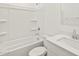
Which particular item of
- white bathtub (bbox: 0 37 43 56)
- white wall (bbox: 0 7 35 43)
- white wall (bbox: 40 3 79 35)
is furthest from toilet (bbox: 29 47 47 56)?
white wall (bbox: 40 3 79 35)

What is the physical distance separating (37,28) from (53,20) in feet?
1.57

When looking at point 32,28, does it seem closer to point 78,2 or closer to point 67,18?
point 67,18

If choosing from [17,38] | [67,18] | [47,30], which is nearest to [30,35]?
[17,38]

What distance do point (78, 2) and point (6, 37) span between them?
1.59 metres

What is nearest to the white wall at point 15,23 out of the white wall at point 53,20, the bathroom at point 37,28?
the bathroom at point 37,28

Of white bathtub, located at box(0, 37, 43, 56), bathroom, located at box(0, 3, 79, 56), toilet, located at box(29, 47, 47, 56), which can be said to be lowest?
toilet, located at box(29, 47, 47, 56)

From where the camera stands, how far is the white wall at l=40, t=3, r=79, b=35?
183 cm

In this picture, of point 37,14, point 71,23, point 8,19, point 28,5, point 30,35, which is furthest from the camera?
point 37,14

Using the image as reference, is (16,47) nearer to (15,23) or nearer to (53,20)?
(15,23)

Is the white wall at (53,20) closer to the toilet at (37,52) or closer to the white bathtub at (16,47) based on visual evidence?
the white bathtub at (16,47)

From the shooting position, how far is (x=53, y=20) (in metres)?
2.03

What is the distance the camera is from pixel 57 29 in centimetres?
198

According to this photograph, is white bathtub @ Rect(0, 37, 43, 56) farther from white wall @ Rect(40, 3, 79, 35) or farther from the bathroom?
white wall @ Rect(40, 3, 79, 35)

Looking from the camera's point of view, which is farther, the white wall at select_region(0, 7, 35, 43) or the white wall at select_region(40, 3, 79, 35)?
the white wall at select_region(40, 3, 79, 35)
